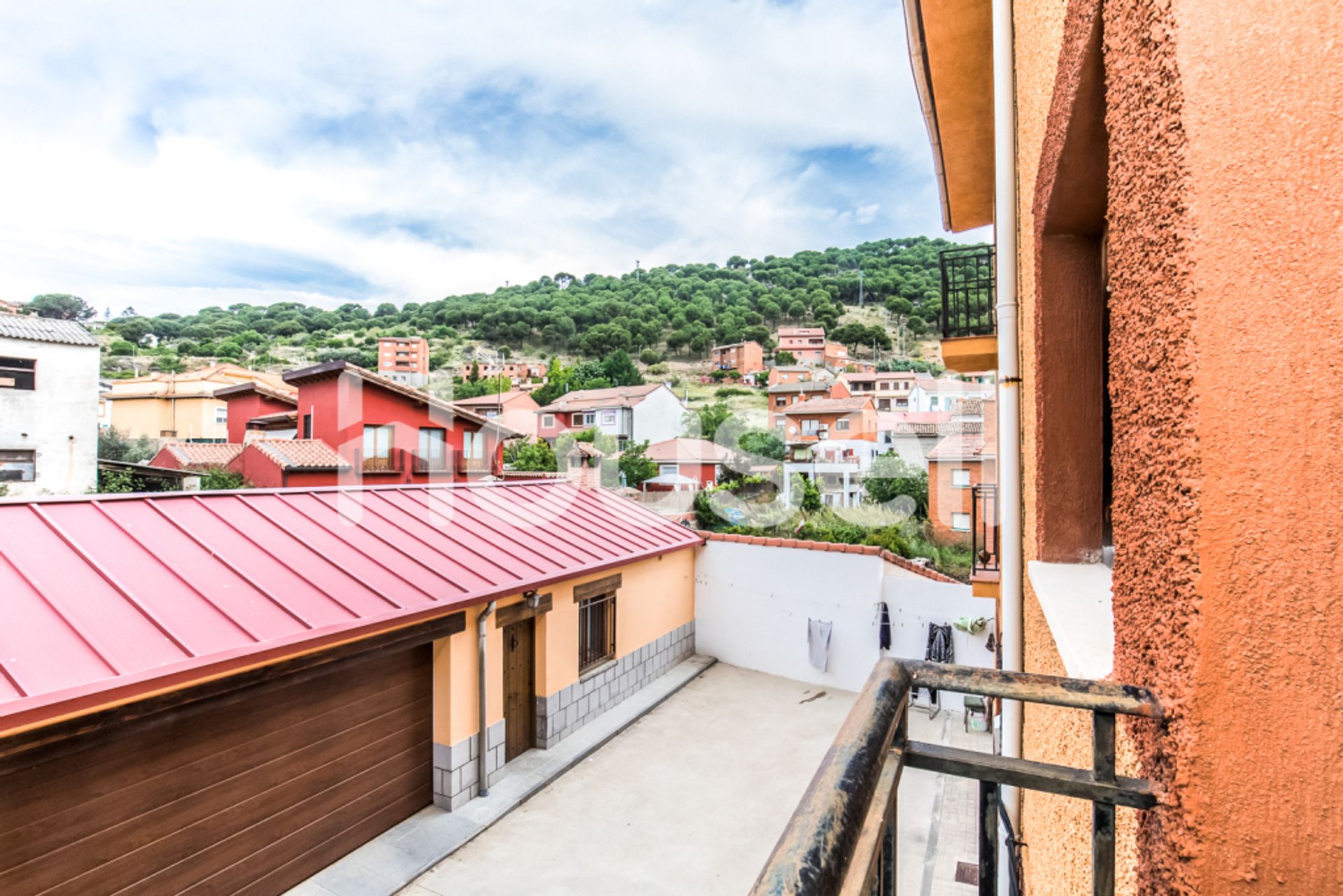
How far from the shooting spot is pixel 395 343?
5212 cm

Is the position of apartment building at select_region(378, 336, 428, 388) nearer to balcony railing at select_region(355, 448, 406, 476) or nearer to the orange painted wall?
balcony railing at select_region(355, 448, 406, 476)

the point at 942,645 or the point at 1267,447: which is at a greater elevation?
the point at 1267,447

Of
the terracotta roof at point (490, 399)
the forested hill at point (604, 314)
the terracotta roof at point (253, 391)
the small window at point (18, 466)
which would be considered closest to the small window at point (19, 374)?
the small window at point (18, 466)

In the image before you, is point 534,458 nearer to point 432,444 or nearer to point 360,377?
point 432,444

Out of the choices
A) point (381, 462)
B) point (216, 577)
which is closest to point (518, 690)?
point (216, 577)

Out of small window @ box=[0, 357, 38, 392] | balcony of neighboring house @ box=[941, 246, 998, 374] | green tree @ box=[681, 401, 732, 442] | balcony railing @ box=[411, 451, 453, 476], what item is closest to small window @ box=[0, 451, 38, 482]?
small window @ box=[0, 357, 38, 392]

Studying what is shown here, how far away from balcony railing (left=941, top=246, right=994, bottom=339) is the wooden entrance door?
5942 mm

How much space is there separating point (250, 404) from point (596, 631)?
24.5m

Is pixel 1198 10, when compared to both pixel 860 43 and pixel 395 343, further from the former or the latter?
pixel 395 343

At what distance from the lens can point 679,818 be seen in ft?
22.0

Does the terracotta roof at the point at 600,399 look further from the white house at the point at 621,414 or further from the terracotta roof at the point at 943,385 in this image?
the terracotta roof at the point at 943,385

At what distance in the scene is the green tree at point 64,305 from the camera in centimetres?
6088

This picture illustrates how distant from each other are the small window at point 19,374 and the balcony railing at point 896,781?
28.8m

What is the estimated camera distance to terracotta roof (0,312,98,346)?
20.2m
